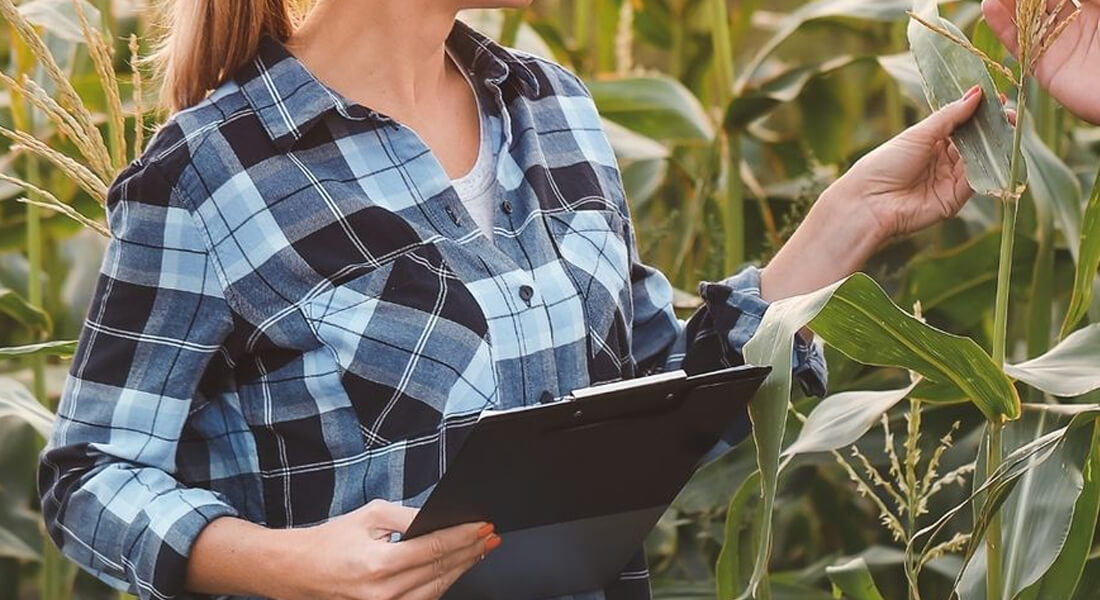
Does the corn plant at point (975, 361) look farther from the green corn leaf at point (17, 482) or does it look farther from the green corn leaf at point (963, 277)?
the green corn leaf at point (17, 482)

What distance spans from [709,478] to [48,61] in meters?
0.69

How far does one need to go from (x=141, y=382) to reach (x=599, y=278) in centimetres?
27

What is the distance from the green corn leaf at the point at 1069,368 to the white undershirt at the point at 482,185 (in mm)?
307

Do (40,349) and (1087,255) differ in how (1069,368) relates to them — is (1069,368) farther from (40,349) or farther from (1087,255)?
(40,349)

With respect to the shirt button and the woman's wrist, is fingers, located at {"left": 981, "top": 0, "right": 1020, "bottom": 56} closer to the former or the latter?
the woman's wrist

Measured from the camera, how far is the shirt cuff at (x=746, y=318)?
1.00 m

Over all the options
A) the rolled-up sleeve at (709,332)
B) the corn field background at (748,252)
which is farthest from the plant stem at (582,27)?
the rolled-up sleeve at (709,332)

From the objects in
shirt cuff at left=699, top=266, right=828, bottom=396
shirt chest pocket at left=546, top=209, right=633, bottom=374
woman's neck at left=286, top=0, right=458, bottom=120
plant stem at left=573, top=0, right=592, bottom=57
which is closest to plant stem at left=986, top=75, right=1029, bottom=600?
shirt cuff at left=699, top=266, right=828, bottom=396

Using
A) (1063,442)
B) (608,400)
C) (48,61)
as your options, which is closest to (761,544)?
(608,400)

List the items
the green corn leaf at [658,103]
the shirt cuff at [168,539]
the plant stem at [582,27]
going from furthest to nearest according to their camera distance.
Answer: the plant stem at [582,27] < the green corn leaf at [658,103] < the shirt cuff at [168,539]

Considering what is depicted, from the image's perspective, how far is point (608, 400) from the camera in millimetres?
777

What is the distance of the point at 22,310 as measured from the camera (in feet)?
4.09

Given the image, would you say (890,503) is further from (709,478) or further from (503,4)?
(503,4)

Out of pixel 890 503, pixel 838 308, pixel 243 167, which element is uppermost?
pixel 243 167
